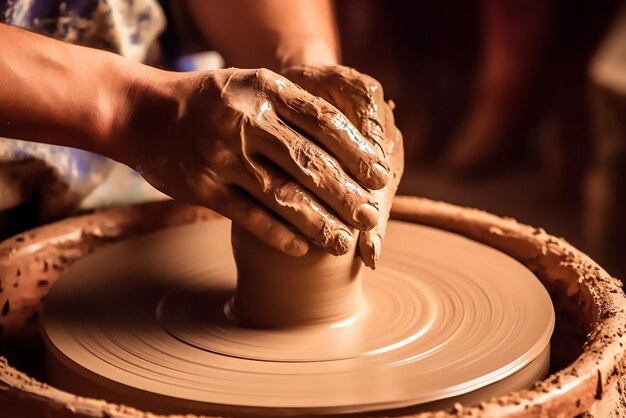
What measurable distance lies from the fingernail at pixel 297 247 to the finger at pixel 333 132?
0.11m

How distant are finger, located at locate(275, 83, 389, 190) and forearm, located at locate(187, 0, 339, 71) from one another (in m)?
0.58

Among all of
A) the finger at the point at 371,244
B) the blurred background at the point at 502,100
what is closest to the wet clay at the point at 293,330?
the finger at the point at 371,244

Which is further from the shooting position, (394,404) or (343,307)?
(343,307)

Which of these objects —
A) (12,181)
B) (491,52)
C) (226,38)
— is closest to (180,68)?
(226,38)

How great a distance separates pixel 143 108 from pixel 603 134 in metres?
2.14

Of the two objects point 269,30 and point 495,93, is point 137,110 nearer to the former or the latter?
point 269,30

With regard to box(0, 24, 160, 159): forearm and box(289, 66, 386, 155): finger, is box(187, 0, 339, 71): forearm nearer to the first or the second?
box(289, 66, 386, 155): finger

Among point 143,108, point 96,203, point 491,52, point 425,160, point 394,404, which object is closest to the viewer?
point 394,404

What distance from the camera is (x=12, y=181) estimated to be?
1599 millimetres

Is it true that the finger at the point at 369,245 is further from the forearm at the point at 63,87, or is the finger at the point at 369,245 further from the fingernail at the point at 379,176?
the forearm at the point at 63,87

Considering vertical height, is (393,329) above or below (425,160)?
below

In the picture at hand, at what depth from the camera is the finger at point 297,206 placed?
3.76 ft

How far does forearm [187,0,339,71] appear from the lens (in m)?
1.79

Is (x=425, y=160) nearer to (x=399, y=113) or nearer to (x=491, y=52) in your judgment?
(x=399, y=113)
